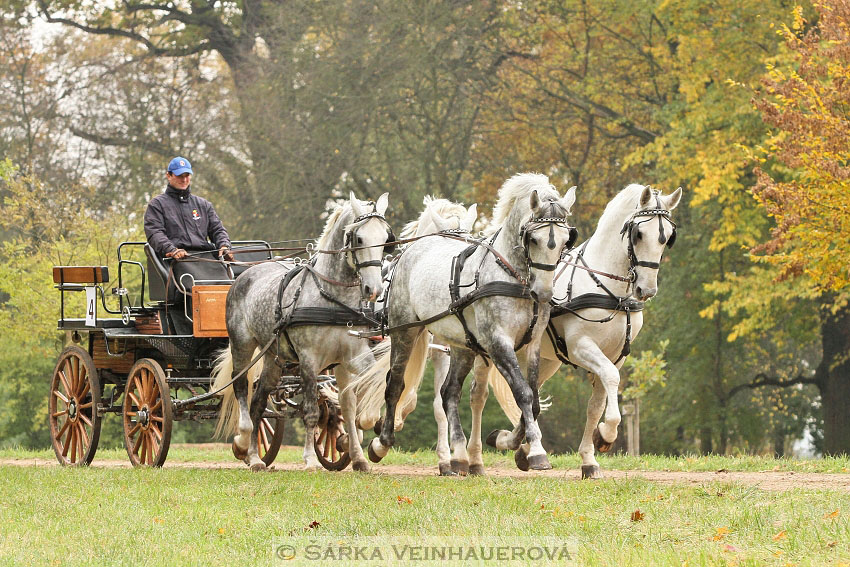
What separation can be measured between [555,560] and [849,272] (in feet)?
36.5

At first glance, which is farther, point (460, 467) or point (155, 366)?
point (155, 366)

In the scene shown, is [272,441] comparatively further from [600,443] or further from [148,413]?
[600,443]

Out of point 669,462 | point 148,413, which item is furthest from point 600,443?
point 148,413

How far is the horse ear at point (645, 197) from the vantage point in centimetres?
899

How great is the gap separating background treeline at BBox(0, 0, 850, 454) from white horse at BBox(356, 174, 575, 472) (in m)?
9.63

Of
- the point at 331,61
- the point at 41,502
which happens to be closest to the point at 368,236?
the point at 41,502

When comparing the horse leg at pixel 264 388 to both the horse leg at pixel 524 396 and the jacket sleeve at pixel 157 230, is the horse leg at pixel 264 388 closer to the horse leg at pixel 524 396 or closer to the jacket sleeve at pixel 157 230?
the jacket sleeve at pixel 157 230

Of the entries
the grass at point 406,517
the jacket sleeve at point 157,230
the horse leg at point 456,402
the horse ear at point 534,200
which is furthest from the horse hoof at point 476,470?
the jacket sleeve at point 157,230

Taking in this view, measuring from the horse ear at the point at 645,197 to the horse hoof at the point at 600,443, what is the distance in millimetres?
1779

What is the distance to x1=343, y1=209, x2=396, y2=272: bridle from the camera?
9469 mm

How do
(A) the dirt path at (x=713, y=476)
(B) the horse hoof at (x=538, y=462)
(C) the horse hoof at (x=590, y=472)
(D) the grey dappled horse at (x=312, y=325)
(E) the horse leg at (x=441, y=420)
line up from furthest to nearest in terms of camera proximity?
(E) the horse leg at (x=441, y=420), (D) the grey dappled horse at (x=312, y=325), (C) the horse hoof at (x=590, y=472), (A) the dirt path at (x=713, y=476), (B) the horse hoof at (x=538, y=462)

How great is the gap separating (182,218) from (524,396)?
4617mm

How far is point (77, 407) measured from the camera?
11.6 meters

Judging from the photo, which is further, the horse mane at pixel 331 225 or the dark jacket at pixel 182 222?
the dark jacket at pixel 182 222
